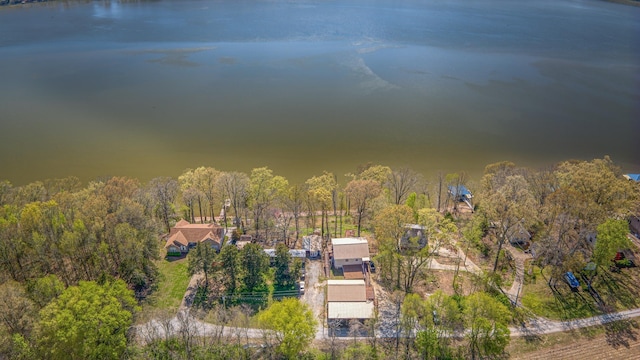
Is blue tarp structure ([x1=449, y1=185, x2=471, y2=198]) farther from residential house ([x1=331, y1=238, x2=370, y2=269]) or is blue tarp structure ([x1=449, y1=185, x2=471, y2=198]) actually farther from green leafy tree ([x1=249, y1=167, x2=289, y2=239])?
green leafy tree ([x1=249, y1=167, x2=289, y2=239])

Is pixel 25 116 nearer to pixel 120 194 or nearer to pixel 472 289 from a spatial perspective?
pixel 120 194

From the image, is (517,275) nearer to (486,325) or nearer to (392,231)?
(486,325)

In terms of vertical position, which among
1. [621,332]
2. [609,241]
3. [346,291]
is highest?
[609,241]

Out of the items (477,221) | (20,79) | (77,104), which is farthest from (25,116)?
(477,221)

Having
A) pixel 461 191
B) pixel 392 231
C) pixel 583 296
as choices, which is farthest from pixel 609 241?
pixel 461 191

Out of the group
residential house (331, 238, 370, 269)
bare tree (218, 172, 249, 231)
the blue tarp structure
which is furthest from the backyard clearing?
bare tree (218, 172, 249, 231)

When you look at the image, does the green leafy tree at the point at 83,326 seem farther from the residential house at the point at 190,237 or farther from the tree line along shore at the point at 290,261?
the residential house at the point at 190,237

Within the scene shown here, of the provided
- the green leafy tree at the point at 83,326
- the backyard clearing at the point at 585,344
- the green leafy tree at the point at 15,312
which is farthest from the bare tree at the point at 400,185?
the green leafy tree at the point at 15,312
